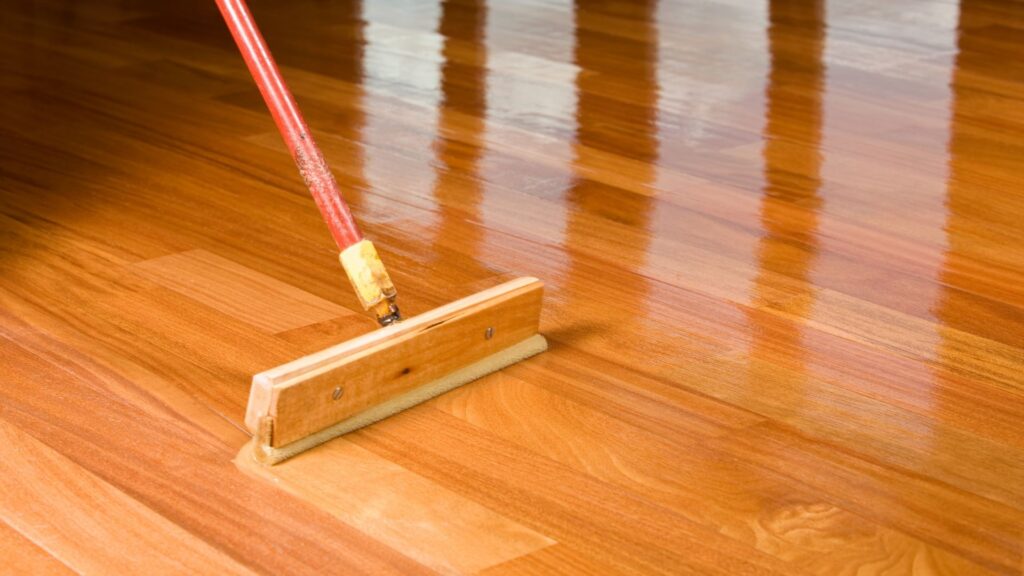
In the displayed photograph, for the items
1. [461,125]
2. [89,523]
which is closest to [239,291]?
[89,523]

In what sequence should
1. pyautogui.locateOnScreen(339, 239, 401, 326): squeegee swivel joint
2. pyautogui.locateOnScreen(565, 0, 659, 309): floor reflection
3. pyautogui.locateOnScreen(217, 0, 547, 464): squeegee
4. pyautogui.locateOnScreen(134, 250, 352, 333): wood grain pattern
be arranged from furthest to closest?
pyautogui.locateOnScreen(565, 0, 659, 309): floor reflection, pyautogui.locateOnScreen(134, 250, 352, 333): wood grain pattern, pyautogui.locateOnScreen(339, 239, 401, 326): squeegee swivel joint, pyautogui.locateOnScreen(217, 0, 547, 464): squeegee

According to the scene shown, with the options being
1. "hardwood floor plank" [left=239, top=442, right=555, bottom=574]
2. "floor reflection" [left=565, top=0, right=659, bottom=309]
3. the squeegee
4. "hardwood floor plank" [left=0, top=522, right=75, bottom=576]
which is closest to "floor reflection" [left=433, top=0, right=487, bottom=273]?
"floor reflection" [left=565, top=0, right=659, bottom=309]

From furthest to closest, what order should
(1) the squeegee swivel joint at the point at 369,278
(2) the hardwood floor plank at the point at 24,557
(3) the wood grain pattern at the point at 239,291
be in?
(3) the wood grain pattern at the point at 239,291, (1) the squeegee swivel joint at the point at 369,278, (2) the hardwood floor plank at the point at 24,557

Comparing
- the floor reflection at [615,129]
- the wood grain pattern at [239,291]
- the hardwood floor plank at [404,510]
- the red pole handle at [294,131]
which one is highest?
the red pole handle at [294,131]

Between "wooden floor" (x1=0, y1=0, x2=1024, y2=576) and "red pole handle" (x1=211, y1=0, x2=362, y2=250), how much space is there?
15 cm

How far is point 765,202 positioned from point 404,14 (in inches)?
50.3

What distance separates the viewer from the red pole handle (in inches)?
50.6

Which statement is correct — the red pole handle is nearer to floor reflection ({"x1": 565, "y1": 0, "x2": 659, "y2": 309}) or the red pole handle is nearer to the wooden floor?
the wooden floor

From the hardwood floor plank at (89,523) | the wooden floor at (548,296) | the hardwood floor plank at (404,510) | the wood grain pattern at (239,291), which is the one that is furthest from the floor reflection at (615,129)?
the hardwood floor plank at (89,523)

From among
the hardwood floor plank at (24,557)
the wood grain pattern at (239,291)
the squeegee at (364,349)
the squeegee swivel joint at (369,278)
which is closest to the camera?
the hardwood floor plank at (24,557)

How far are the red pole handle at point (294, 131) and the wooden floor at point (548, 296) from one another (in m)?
0.15

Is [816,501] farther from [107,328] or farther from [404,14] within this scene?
[404,14]

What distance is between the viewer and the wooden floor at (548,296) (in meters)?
1.05

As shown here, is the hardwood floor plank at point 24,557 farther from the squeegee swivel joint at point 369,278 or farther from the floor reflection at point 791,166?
the floor reflection at point 791,166
